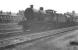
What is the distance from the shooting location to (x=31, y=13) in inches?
712

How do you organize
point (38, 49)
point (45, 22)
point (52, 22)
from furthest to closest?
point (52, 22)
point (45, 22)
point (38, 49)

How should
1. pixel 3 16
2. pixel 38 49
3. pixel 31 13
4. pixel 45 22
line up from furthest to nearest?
pixel 3 16, pixel 45 22, pixel 31 13, pixel 38 49

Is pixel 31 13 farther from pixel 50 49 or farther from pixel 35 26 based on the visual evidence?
pixel 50 49

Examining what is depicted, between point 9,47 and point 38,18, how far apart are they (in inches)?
431

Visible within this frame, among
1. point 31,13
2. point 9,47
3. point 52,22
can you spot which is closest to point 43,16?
point 31,13

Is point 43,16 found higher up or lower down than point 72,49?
higher up

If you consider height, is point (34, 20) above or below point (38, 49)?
above

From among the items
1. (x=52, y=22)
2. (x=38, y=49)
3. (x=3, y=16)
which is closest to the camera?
(x=38, y=49)

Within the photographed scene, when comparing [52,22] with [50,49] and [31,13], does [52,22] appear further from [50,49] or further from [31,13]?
[50,49]

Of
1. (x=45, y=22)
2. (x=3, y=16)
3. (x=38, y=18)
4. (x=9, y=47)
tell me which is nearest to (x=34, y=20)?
(x=38, y=18)

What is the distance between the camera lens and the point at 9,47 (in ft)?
27.0

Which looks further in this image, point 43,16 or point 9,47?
point 43,16

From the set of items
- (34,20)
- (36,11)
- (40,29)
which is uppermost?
(36,11)

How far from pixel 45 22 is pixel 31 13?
10.2 ft
